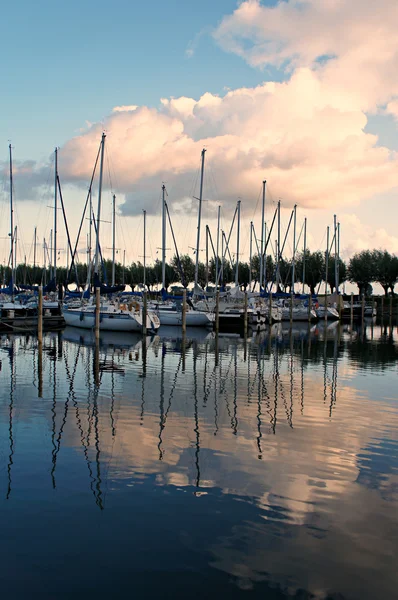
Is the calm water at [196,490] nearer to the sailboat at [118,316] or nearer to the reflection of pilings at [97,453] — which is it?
the reflection of pilings at [97,453]

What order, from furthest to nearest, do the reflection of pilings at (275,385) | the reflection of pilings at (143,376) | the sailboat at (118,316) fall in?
1. the sailboat at (118,316)
2. the reflection of pilings at (143,376)
3. the reflection of pilings at (275,385)

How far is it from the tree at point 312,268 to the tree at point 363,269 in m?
7.60

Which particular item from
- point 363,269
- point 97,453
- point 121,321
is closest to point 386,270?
point 363,269

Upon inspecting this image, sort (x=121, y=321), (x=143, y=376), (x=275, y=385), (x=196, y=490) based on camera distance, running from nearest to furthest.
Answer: (x=196, y=490), (x=275, y=385), (x=143, y=376), (x=121, y=321)

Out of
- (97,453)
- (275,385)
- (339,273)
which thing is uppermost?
(339,273)

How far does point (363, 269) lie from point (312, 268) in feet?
37.9

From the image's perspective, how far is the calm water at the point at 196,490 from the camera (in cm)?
718

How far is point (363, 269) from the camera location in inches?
4520

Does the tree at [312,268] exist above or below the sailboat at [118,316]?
above

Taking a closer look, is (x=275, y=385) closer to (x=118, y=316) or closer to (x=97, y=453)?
(x=97, y=453)

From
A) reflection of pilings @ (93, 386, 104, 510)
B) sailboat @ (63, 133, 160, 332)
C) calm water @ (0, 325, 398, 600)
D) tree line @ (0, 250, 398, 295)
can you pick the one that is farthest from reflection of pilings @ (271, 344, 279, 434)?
tree line @ (0, 250, 398, 295)

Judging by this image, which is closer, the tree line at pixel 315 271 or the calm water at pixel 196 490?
the calm water at pixel 196 490

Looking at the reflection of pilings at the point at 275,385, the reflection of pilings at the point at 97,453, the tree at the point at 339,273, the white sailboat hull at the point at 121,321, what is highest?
the tree at the point at 339,273

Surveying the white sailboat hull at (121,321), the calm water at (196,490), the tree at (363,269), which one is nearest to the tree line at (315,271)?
the tree at (363,269)
